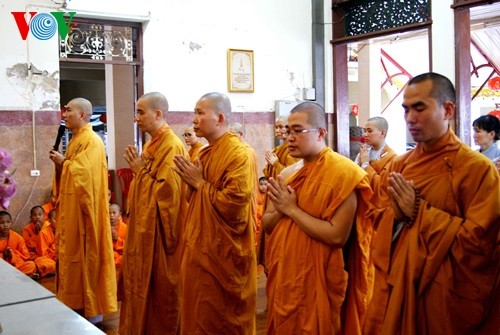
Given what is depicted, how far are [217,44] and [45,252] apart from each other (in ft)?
12.4

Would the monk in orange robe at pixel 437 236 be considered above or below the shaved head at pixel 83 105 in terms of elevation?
below

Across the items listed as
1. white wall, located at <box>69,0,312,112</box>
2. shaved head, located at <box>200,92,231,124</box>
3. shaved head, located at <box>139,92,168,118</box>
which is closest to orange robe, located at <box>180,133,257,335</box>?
shaved head, located at <box>200,92,231,124</box>

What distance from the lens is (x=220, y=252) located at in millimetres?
4008

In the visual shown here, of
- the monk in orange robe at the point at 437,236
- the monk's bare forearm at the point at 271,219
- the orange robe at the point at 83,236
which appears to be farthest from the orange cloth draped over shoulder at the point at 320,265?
the orange robe at the point at 83,236

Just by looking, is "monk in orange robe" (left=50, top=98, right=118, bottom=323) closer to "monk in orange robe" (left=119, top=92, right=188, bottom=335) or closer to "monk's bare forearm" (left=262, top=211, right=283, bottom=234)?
"monk in orange robe" (left=119, top=92, right=188, bottom=335)

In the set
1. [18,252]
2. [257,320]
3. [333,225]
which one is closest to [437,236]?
[333,225]

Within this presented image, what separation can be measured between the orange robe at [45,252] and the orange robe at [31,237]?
0.05m

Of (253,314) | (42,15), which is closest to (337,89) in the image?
(42,15)

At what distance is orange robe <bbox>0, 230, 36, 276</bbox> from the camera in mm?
7174

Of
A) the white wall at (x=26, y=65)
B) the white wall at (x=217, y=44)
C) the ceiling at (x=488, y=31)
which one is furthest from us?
the ceiling at (x=488, y=31)

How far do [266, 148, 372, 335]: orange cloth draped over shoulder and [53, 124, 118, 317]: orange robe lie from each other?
2313 mm

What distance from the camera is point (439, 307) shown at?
2.69 meters

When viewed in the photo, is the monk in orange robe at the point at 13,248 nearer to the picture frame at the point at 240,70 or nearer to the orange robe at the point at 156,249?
the orange robe at the point at 156,249

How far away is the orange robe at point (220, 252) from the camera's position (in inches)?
156
